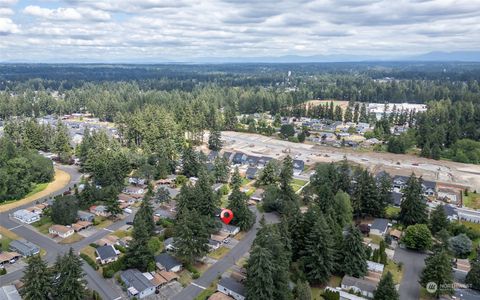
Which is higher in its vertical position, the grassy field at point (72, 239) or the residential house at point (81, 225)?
the residential house at point (81, 225)

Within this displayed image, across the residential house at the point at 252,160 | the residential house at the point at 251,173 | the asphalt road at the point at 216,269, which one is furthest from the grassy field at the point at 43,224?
the residential house at the point at 252,160

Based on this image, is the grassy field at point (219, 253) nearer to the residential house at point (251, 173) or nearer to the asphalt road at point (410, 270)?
the asphalt road at point (410, 270)

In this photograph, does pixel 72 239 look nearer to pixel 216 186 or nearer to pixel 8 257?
pixel 8 257

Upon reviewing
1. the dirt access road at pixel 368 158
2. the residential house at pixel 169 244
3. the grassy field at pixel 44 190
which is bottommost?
the dirt access road at pixel 368 158

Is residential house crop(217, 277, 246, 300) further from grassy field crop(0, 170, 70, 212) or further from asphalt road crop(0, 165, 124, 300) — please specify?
grassy field crop(0, 170, 70, 212)

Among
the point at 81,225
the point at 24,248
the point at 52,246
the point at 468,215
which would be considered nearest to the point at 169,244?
the point at 81,225

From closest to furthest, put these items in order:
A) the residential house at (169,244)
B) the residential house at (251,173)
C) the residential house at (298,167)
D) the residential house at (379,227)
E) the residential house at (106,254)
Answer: the residential house at (106,254) → the residential house at (169,244) → the residential house at (379,227) → the residential house at (251,173) → the residential house at (298,167)

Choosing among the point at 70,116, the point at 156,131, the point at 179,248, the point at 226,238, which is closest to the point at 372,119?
the point at 156,131
